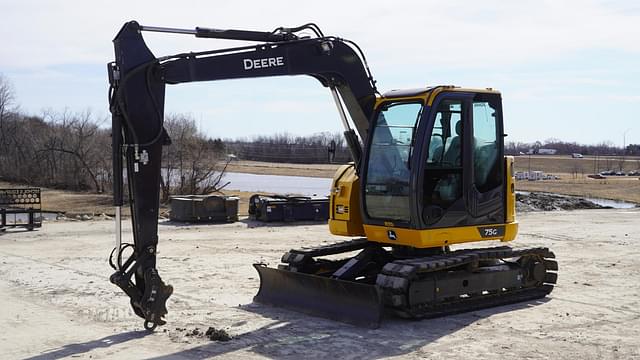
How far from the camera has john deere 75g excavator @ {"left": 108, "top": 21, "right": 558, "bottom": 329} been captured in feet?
30.6

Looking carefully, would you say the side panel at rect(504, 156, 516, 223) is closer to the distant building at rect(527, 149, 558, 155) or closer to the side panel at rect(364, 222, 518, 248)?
the side panel at rect(364, 222, 518, 248)

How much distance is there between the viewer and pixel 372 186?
1061 centimetres

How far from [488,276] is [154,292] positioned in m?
4.70

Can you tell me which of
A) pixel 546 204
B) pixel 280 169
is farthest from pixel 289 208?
pixel 280 169

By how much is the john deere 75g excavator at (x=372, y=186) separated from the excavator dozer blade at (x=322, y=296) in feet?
0.06

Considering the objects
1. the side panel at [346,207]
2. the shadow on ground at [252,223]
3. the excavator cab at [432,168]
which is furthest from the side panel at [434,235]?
the shadow on ground at [252,223]

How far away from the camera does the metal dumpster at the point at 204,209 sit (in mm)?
24266

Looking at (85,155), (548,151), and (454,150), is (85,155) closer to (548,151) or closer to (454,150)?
(454,150)

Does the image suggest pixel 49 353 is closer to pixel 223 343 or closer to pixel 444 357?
pixel 223 343

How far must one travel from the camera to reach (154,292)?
9273mm

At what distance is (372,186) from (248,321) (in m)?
2.46

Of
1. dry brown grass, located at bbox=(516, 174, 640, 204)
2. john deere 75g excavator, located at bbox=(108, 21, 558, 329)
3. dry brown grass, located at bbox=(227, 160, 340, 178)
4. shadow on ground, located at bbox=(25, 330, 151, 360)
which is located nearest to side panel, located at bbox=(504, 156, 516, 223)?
john deere 75g excavator, located at bbox=(108, 21, 558, 329)

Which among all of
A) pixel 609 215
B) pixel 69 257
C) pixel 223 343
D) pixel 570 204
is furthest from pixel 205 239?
pixel 570 204

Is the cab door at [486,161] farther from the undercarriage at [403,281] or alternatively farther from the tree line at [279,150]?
the tree line at [279,150]
